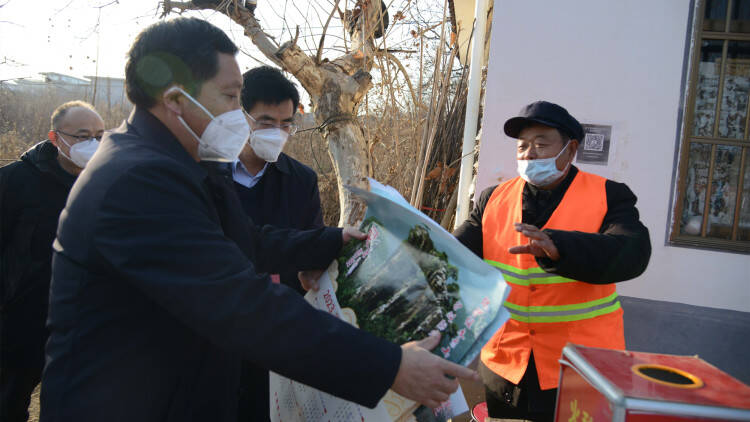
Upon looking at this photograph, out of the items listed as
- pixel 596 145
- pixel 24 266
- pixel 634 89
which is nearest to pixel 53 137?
pixel 24 266

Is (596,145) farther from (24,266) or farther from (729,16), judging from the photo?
(24,266)

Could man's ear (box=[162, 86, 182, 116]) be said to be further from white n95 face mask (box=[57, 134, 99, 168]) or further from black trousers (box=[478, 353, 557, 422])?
white n95 face mask (box=[57, 134, 99, 168])

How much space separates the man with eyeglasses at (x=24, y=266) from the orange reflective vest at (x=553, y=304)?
257 cm

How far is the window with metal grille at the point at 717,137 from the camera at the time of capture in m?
3.55

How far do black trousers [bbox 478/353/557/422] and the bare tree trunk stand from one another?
90.6 inches

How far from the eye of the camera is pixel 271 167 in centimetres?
253

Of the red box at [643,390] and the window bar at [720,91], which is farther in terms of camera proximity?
the window bar at [720,91]

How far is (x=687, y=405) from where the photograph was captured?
1.02 m

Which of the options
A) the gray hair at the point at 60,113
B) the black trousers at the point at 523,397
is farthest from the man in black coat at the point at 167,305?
the gray hair at the point at 60,113

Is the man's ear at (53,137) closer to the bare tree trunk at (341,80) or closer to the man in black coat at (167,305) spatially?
the bare tree trunk at (341,80)

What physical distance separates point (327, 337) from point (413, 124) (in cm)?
414

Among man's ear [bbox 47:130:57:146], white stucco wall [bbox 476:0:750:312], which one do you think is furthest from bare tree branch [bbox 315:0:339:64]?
man's ear [bbox 47:130:57:146]

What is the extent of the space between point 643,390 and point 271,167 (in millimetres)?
1944

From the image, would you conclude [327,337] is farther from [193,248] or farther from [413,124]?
[413,124]
